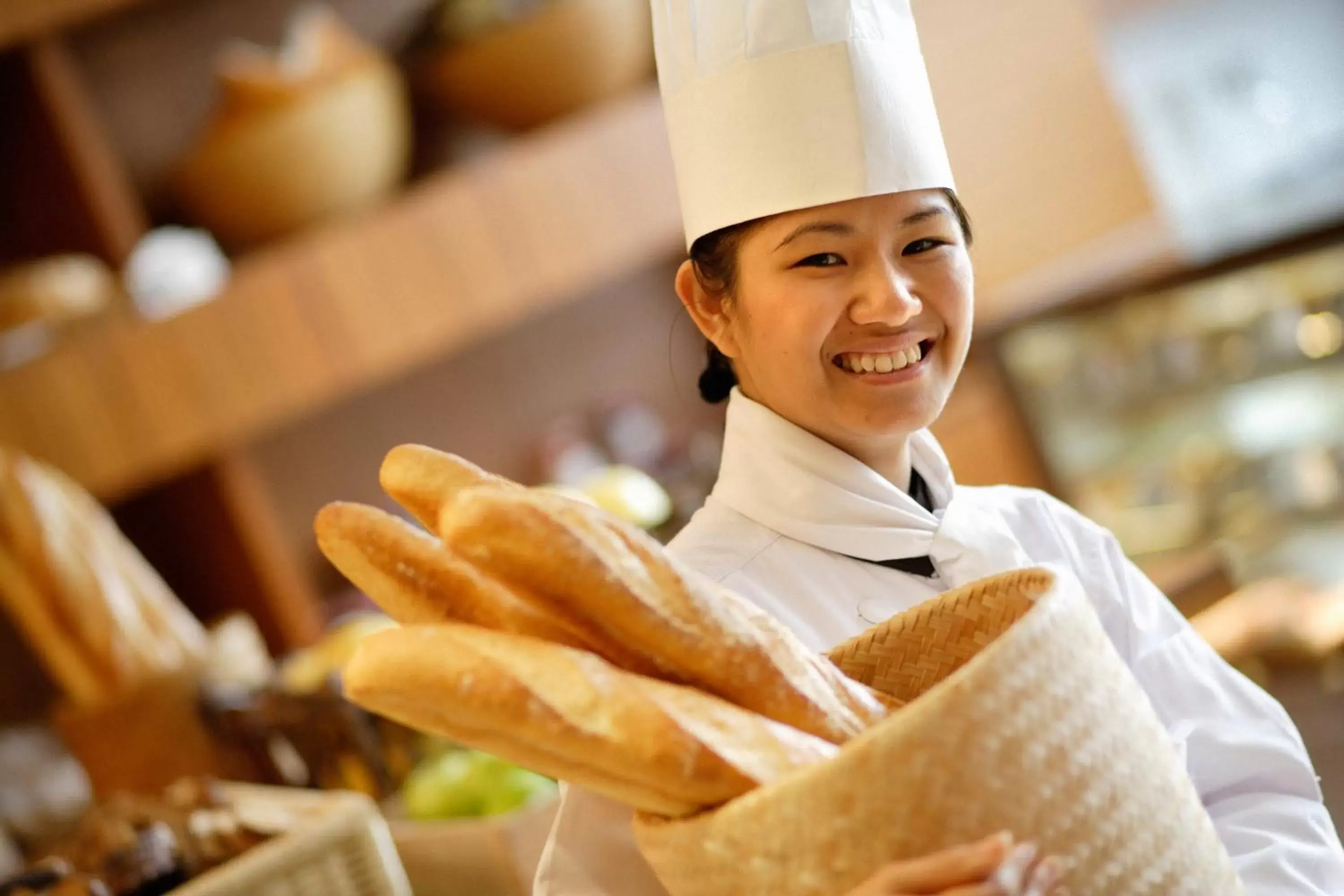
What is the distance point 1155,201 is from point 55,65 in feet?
8.09

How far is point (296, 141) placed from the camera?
264cm

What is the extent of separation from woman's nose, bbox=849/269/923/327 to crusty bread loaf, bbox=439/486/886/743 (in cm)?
32

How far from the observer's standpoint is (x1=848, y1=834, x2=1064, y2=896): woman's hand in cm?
59

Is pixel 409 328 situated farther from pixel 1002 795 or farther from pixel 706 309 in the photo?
pixel 1002 795

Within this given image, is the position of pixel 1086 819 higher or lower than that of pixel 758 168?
lower

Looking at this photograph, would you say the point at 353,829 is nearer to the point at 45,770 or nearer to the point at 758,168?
the point at 758,168

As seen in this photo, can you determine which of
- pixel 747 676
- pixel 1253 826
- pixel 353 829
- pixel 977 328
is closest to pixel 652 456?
pixel 977 328

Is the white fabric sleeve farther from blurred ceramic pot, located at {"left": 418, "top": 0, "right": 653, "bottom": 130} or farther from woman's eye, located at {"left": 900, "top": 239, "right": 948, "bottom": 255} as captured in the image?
blurred ceramic pot, located at {"left": 418, "top": 0, "right": 653, "bottom": 130}

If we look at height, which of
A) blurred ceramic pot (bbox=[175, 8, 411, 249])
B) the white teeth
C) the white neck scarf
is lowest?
the white neck scarf

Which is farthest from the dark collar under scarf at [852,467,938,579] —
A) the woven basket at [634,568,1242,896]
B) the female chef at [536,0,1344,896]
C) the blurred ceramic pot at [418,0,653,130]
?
the blurred ceramic pot at [418,0,653,130]

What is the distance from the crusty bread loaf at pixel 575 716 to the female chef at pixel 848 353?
1.20ft

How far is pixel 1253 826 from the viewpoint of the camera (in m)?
1.05

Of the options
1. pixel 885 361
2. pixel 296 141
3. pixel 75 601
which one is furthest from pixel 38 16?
pixel 885 361

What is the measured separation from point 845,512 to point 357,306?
5.80ft
